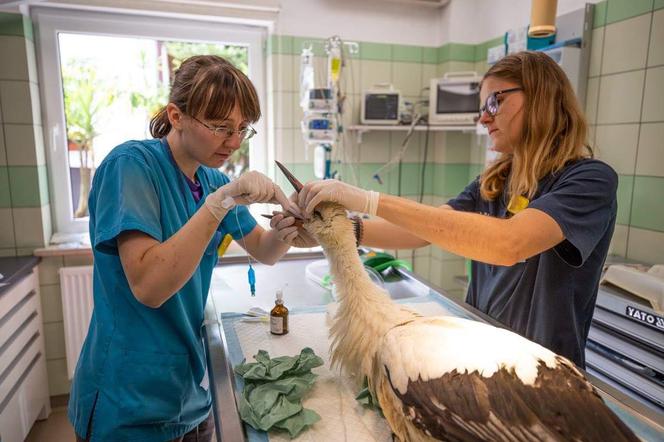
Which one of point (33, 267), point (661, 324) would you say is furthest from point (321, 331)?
point (33, 267)

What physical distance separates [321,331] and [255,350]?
0.84ft

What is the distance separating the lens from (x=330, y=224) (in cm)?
140

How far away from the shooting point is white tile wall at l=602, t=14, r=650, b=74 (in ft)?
7.77

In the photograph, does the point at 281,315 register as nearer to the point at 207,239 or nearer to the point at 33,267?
the point at 207,239

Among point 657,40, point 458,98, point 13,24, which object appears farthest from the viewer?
point 458,98

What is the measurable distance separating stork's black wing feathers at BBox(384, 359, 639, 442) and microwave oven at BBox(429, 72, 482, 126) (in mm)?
2591

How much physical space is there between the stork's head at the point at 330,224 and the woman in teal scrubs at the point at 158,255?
0.17 meters

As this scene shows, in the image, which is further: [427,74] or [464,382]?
[427,74]

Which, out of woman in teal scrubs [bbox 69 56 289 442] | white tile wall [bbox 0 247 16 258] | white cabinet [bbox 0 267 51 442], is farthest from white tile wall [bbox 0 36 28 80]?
woman in teal scrubs [bbox 69 56 289 442]

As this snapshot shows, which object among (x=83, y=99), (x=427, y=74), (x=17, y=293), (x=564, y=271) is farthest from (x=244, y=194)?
(x=427, y=74)

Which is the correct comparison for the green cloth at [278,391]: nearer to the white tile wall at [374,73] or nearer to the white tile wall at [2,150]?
the white tile wall at [2,150]

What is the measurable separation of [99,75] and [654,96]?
11.3 feet

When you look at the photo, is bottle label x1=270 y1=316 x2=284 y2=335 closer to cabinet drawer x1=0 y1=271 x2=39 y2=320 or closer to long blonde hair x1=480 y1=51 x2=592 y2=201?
long blonde hair x1=480 y1=51 x2=592 y2=201

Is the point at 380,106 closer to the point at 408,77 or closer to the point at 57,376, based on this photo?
the point at 408,77
